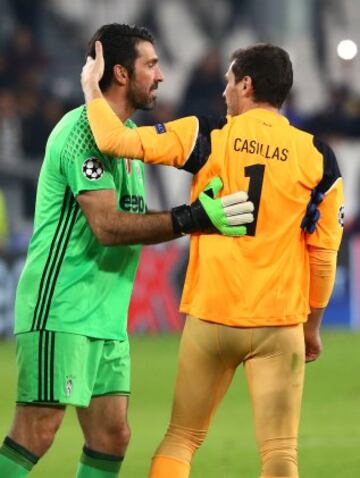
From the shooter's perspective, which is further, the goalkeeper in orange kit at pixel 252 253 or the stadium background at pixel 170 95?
the stadium background at pixel 170 95

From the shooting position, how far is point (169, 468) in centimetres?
507

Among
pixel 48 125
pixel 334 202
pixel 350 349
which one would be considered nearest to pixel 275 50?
pixel 334 202

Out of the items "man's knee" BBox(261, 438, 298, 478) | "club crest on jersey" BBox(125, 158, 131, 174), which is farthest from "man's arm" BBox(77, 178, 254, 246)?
"man's knee" BBox(261, 438, 298, 478)

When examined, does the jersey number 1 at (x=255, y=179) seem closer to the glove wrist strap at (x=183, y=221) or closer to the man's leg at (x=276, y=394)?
the glove wrist strap at (x=183, y=221)

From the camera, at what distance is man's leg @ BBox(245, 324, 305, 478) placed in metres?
5.04

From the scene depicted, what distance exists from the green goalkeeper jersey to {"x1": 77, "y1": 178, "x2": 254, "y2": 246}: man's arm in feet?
0.30

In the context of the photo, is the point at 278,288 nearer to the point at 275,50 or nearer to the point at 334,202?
the point at 334,202

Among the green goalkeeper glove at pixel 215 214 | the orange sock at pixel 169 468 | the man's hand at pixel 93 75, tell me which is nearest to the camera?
the green goalkeeper glove at pixel 215 214

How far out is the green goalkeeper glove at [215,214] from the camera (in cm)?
496

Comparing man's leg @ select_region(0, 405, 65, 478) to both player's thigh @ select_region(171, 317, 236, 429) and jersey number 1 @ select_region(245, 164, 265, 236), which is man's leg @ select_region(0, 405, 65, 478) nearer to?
player's thigh @ select_region(171, 317, 236, 429)

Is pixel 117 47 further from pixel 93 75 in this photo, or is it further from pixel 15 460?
pixel 15 460

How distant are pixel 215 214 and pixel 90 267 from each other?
57 cm

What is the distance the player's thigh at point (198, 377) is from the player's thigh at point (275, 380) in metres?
0.13

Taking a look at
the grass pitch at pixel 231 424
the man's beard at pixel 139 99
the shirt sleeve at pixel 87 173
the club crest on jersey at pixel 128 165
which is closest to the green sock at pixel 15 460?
the shirt sleeve at pixel 87 173
